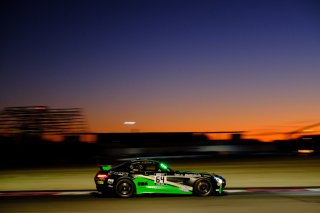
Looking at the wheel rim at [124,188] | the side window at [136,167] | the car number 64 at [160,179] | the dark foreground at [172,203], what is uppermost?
the side window at [136,167]

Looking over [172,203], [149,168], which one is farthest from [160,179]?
[172,203]

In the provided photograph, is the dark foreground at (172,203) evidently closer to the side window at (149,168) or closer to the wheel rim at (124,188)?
the wheel rim at (124,188)

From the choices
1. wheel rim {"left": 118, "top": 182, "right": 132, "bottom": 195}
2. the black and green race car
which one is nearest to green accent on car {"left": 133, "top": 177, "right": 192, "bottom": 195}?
the black and green race car

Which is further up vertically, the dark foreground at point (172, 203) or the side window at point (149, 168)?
the side window at point (149, 168)

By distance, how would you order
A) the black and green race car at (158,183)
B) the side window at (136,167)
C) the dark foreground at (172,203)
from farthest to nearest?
the side window at (136,167) < the black and green race car at (158,183) < the dark foreground at (172,203)

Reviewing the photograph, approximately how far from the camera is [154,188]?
41.8 feet

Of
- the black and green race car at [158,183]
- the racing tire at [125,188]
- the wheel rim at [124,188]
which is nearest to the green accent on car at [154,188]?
the black and green race car at [158,183]

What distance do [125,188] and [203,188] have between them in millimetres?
2151

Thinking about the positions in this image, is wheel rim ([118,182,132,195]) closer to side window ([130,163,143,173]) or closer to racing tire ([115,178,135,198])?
racing tire ([115,178,135,198])

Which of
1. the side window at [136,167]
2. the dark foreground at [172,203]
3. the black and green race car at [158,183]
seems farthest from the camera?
the side window at [136,167]

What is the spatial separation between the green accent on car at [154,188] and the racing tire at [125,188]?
14 centimetres

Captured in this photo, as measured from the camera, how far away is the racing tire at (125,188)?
12727 millimetres

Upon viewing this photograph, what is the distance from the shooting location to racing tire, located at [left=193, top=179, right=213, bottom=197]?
500 inches

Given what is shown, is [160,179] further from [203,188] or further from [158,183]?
[203,188]
